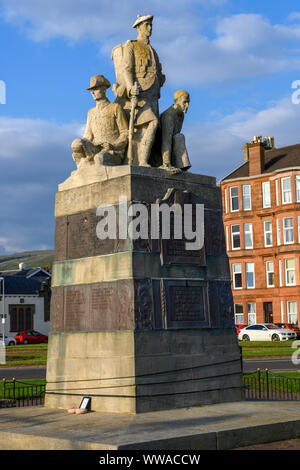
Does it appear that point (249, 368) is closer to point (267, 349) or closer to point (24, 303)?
point (267, 349)

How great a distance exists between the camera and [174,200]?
1196 centimetres

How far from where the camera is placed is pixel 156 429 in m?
8.82

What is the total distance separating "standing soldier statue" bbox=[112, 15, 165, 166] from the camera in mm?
12651

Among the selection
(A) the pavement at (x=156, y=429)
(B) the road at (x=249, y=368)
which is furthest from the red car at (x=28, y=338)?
(A) the pavement at (x=156, y=429)

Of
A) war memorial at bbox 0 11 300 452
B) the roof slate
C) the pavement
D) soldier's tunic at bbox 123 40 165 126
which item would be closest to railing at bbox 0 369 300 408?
war memorial at bbox 0 11 300 452

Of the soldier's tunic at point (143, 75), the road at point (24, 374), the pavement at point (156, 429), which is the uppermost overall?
the soldier's tunic at point (143, 75)

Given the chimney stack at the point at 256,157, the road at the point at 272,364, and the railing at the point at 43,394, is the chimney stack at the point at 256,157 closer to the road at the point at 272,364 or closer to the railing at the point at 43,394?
the road at the point at 272,364

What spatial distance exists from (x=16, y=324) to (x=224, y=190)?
30.2 m

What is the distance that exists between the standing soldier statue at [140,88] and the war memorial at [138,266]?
0.02 metres

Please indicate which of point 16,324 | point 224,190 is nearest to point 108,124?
point 224,190

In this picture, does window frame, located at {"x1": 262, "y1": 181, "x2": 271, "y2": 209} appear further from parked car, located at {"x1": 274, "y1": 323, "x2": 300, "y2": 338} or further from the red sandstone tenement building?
parked car, located at {"x1": 274, "y1": 323, "x2": 300, "y2": 338}

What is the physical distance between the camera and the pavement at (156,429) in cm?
817
